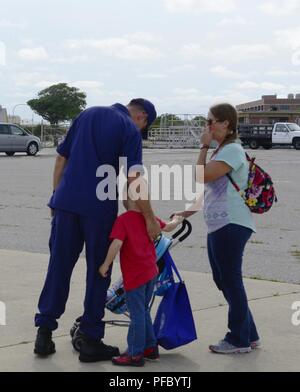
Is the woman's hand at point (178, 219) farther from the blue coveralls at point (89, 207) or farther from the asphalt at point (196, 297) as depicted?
the asphalt at point (196, 297)

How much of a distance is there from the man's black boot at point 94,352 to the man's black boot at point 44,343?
242 mm

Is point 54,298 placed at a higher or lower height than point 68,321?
higher

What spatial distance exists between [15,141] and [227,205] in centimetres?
3026

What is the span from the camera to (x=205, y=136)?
16.3 ft

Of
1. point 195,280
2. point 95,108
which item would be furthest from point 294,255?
point 95,108

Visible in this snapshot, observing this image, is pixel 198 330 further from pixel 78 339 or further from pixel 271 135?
pixel 271 135

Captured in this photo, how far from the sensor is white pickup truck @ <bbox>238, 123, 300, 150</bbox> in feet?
149

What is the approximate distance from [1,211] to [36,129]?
2089 inches

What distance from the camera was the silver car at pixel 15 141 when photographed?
3388 centimetres

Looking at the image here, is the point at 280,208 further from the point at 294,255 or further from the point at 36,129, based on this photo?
the point at 36,129

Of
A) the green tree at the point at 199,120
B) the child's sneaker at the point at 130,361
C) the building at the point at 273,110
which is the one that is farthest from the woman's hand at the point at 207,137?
the building at the point at 273,110

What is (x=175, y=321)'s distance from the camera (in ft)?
16.3

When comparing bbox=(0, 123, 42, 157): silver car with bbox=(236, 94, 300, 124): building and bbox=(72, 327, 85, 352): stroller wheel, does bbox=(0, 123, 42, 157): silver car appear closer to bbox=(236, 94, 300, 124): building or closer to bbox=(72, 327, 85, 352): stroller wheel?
bbox=(72, 327, 85, 352): stroller wheel
